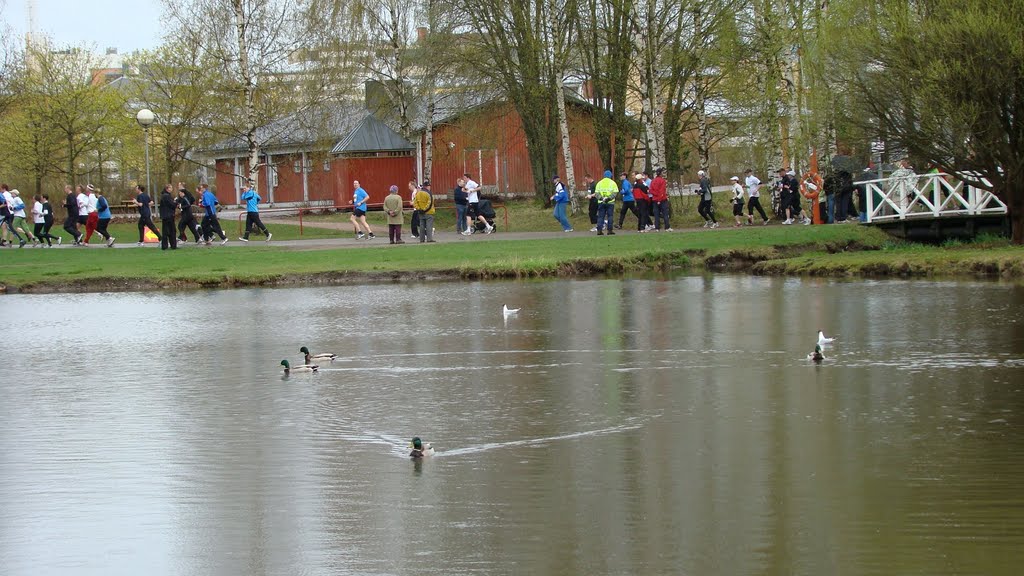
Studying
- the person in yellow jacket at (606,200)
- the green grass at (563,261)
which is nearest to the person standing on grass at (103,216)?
the green grass at (563,261)

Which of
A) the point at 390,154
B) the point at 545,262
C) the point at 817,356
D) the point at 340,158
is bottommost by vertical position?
the point at 817,356

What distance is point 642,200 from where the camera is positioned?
3625 centimetres

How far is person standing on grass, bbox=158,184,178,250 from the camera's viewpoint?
112 ft

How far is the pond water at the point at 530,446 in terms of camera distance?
322 inches

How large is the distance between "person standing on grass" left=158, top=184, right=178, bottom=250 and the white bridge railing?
18320 millimetres

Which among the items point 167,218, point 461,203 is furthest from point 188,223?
point 461,203

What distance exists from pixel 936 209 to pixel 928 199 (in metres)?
1.34

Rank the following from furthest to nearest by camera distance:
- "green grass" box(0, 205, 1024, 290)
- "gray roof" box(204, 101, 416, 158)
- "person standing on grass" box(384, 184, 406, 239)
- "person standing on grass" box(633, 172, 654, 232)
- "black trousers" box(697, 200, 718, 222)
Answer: "gray roof" box(204, 101, 416, 158) → "black trousers" box(697, 200, 718, 222) → "person standing on grass" box(633, 172, 654, 232) → "person standing on grass" box(384, 184, 406, 239) → "green grass" box(0, 205, 1024, 290)

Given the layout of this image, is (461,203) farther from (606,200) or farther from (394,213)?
(606,200)

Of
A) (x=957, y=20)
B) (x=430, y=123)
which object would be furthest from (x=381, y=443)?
(x=430, y=123)

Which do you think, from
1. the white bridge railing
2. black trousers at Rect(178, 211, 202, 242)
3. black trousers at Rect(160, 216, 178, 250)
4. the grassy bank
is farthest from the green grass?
black trousers at Rect(178, 211, 202, 242)

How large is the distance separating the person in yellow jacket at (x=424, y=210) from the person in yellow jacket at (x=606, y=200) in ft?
15.5

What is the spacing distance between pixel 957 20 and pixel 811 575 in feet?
64.8

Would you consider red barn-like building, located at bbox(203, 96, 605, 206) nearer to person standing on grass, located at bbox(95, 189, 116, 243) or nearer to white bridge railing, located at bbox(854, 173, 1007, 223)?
person standing on grass, located at bbox(95, 189, 116, 243)
